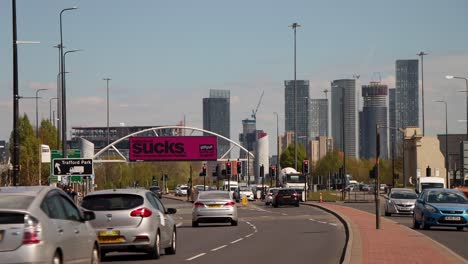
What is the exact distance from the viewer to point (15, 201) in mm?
15648

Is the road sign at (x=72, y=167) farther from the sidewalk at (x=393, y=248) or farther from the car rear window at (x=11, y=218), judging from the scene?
the car rear window at (x=11, y=218)

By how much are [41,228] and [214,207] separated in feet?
94.8

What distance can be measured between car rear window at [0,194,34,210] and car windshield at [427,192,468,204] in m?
25.2

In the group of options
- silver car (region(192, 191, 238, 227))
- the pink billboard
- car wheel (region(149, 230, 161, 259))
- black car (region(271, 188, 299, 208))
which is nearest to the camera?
car wheel (region(149, 230, 161, 259))

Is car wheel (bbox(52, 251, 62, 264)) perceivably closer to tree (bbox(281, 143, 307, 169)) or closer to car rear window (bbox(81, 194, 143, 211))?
car rear window (bbox(81, 194, 143, 211))

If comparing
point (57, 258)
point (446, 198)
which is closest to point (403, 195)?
point (446, 198)

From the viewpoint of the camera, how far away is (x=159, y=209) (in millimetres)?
25266

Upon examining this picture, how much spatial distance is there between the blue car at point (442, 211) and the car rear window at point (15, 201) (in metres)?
24.4

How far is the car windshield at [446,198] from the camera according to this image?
38812 mm

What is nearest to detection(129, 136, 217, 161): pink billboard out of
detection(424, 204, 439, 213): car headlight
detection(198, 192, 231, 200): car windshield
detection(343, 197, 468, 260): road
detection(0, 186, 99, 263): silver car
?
detection(198, 192, 231, 200): car windshield

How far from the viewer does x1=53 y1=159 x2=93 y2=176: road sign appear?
5375 centimetres

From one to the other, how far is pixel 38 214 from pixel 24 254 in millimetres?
763

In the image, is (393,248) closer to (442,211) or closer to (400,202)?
(442,211)

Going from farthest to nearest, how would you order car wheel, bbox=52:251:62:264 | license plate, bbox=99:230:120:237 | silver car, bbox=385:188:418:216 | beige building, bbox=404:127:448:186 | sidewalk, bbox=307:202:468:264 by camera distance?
beige building, bbox=404:127:448:186 < silver car, bbox=385:188:418:216 < license plate, bbox=99:230:120:237 < sidewalk, bbox=307:202:468:264 < car wheel, bbox=52:251:62:264
